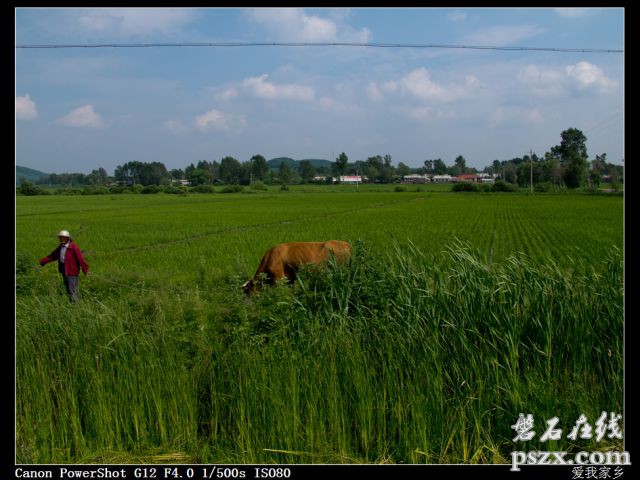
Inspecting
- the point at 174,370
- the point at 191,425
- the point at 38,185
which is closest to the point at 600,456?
the point at 191,425

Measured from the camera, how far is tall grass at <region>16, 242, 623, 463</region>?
3.85 m

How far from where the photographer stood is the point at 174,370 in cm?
429

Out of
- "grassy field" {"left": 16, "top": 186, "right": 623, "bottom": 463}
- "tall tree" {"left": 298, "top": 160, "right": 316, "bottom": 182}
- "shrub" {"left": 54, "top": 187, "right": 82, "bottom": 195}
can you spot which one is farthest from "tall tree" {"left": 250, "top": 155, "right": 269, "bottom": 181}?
"grassy field" {"left": 16, "top": 186, "right": 623, "bottom": 463}

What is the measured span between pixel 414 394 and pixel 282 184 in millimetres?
72242

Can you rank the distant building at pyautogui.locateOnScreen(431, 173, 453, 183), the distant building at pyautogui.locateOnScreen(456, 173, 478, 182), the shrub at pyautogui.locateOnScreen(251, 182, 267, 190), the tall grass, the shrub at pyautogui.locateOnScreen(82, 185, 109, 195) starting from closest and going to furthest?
the tall grass < the shrub at pyautogui.locateOnScreen(251, 182, 267, 190) < the shrub at pyautogui.locateOnScreen(82, 185, 109, 195) < the distant building at pyautogui.locateOnScreen(456, 173, 478, 182) < the distant building at pyautogui.locateOnScreen(431, 173, 453, 183)

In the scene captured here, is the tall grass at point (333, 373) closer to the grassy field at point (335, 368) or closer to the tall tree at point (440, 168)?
the grassy field at point (335, 368)

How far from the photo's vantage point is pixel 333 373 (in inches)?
158

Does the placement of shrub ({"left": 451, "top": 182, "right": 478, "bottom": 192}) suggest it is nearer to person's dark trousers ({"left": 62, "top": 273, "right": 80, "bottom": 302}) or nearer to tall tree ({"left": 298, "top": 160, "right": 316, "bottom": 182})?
tall tree ({"left": 298, "top": 160, "right": 316, "bottom": 182})

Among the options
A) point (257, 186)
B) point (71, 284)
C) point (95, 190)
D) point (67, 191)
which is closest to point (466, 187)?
point (257, 186)

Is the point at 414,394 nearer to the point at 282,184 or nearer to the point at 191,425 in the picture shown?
the point at 191,425

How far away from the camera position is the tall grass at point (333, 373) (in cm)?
385

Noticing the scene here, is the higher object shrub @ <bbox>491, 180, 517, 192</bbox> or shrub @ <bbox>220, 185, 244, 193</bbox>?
shrub @ <bbox>491, 180, 517, 192</bbox>

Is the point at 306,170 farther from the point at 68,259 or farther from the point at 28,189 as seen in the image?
the point at 68,259

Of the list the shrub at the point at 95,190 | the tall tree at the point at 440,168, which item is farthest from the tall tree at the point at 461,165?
the shrub at the point at 95,190
